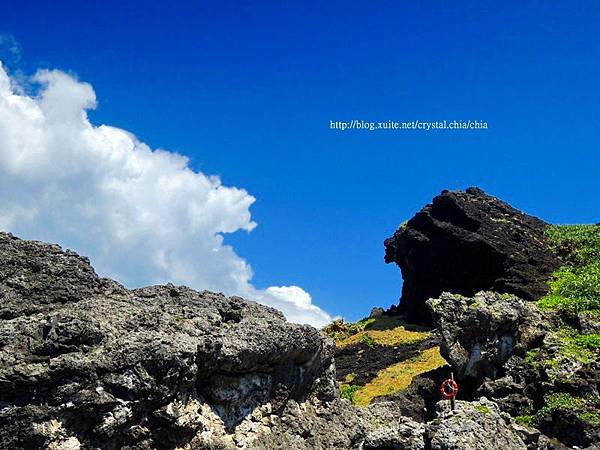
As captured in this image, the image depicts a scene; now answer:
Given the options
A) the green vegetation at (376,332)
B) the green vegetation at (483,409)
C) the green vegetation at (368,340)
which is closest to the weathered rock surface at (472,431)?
the green vegetation at (483,409)

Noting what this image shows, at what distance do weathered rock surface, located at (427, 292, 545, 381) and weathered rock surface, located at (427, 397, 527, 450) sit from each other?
1146 centimetres

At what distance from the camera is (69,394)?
11109 mm

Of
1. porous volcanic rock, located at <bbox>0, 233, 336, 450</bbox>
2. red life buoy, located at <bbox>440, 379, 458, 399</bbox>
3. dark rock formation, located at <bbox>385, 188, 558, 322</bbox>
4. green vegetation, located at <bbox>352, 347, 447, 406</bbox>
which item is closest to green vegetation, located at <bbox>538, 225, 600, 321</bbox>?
dark rock formation, located at <bbox>385, 188, 558, 322</bbox>

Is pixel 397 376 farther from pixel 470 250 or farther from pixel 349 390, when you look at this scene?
pixel 470 250

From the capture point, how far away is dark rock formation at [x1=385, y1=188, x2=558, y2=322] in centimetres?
4362

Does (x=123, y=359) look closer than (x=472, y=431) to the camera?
Yes

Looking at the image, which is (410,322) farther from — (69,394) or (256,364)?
(69,394)

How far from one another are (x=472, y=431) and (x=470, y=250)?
3456cm

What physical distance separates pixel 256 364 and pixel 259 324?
1143mm

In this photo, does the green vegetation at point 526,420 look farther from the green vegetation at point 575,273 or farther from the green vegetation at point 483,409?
the green vegetation at point 483,409

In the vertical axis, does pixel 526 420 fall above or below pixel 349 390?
below

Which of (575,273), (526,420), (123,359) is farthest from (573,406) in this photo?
(123,359)

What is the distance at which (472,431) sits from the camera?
49.2ft

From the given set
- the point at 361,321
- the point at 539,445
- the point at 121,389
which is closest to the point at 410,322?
the point at 361,321
